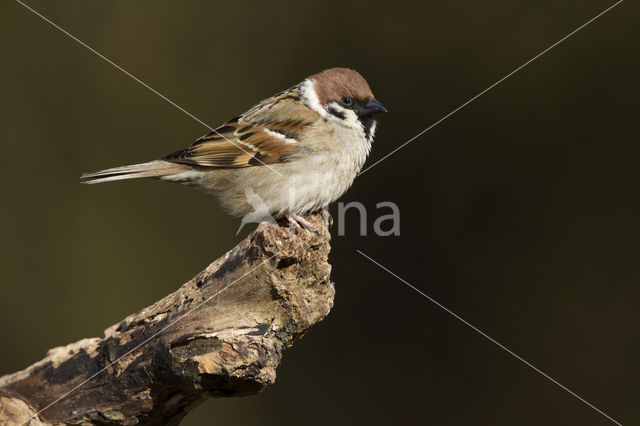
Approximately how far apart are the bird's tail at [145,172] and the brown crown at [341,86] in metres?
1.00

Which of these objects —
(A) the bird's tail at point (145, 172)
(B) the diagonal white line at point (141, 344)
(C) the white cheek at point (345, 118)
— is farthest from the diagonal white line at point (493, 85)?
(B) the diagonal white line at point (141, 344)

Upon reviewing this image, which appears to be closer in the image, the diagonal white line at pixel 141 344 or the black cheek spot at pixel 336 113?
the diagonal white line at pixel 141 344

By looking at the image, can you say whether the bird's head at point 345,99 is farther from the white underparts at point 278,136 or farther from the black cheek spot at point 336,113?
the white underparts at point 278,136

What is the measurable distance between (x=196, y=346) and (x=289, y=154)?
1.55 meters

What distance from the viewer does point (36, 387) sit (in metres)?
3.24

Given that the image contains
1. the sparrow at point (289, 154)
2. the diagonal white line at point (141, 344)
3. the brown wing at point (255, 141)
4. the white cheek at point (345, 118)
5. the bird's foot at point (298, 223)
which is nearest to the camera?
the diagonal white line at point (141, 344)

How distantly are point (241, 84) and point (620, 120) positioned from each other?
11.1 feet

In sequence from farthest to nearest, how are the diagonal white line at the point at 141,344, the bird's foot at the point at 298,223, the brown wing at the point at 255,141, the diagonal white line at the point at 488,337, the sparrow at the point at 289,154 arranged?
the diagonal white line at the point at 488,337 → the brown wing at the point at 255,141 → the sparrow at the point at 289,154 → the bird's foot at the point at 298,223 → the diagonal white line at the point at 141,344

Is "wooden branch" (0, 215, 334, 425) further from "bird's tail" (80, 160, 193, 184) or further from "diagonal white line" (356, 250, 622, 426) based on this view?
"diagonal white line" (356, 250, 622, 426)

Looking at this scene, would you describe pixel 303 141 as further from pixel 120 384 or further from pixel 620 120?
pixel 620 120

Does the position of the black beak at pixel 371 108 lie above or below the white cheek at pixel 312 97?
below

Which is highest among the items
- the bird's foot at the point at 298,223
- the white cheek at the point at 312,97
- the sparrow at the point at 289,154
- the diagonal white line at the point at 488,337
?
the white cheek at the point at 312,97

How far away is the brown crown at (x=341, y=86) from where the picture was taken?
13.4 feet

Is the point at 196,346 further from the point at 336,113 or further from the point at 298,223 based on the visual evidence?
the point at 336,113
